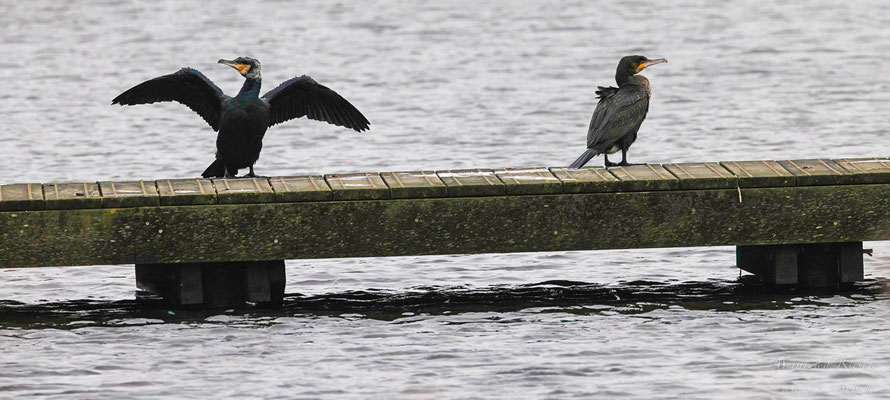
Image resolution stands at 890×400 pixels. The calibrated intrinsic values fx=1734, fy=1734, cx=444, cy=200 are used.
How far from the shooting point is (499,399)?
9.75m

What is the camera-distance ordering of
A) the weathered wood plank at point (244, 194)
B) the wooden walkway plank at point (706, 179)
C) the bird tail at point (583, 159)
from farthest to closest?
1. the bird tail at point (583, 159)
2. the wooden walkway plank at point (706, 179)
3. the weathered wood plank at point (244, 194)

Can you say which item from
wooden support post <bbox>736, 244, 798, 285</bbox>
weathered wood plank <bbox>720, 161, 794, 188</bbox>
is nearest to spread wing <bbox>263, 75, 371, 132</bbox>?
weathered wood plank <bbox>720, 161, 794, 188</bbox>

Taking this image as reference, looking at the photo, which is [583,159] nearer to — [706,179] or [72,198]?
[706,179]

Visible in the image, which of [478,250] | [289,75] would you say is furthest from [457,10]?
[478,250]

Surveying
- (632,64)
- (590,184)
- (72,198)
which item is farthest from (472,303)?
(72,198)

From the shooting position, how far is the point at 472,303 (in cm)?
1223

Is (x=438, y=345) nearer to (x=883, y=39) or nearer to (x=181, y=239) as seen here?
(x=181, y=239)

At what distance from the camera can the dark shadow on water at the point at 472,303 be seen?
1182 cm

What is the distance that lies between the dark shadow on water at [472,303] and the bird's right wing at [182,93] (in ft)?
4.70

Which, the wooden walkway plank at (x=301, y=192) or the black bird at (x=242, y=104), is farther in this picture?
the black bird at (x=242, y=104)

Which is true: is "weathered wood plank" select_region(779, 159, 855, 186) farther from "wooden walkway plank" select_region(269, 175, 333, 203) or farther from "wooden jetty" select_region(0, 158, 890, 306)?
"wooden walkway plank" select_region(269, 175, 333, 203)

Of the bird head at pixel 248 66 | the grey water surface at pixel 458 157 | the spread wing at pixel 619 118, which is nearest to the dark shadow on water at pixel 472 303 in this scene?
the grey water surface at pixel 458 157

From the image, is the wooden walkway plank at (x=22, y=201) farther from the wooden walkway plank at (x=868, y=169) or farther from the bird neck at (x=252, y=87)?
the wooden walkway plank at (x=868, y=169)

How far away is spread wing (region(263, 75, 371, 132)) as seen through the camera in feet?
42.0
